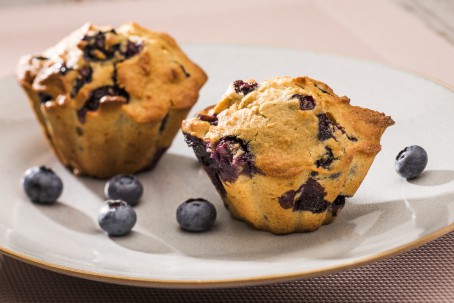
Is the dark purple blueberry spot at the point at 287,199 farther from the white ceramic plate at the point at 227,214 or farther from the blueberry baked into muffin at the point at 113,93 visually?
the blueberry baked into muffin at the point at 113,93

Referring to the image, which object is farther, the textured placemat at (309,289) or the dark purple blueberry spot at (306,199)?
the dark purple blueberry spot at (306,199)

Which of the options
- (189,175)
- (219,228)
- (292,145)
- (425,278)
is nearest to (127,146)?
(189,175)

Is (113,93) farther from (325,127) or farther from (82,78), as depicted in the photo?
(325,127)

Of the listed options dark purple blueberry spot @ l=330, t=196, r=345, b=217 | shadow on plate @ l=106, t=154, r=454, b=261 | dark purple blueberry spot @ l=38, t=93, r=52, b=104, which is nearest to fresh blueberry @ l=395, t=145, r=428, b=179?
shadow on plate @ l=106, t=154, r=454, b=261

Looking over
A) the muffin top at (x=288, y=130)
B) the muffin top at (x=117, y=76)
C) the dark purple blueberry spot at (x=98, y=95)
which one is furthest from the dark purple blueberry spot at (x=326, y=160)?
the dark purple blueberry spot at (x=98, y=95)

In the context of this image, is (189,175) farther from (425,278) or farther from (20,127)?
(425,278)

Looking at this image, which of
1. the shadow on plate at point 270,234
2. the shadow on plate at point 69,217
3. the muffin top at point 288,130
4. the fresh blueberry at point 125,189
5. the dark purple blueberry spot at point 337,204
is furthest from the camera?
the fresh blueberry at point 125,189

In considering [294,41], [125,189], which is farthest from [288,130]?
[294,41]
